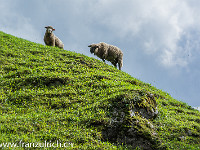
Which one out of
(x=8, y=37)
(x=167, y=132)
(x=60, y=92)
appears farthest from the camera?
(x=8, y=37)

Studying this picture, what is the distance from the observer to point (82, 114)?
11.3 metres

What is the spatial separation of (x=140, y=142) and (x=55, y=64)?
1126 centimetres

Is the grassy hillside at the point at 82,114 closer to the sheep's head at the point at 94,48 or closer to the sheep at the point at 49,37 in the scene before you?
the sheep's head at the point at 94,48

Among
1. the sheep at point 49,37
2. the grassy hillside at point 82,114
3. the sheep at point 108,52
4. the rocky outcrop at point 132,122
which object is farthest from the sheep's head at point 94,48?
the rocky outcrop at point 132,122

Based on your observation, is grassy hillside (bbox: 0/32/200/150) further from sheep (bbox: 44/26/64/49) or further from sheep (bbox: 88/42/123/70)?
sheep (bbox: 44/26/64/49)

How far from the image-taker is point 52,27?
26.2 meters

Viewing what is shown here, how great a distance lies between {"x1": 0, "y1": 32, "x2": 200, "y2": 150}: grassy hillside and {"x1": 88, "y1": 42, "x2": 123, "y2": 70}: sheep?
6676 millimetres

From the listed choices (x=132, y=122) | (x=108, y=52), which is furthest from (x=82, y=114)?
(x=108, y=52)

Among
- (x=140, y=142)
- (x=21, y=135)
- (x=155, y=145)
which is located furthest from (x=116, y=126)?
(x=21, y=135)

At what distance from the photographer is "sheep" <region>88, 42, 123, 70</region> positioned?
2390 centimetres

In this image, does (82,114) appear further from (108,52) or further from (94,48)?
(108,52)

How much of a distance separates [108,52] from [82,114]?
1508cm

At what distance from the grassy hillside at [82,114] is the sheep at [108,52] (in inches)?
263

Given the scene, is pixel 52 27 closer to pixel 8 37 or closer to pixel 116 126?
pixel 8 37
